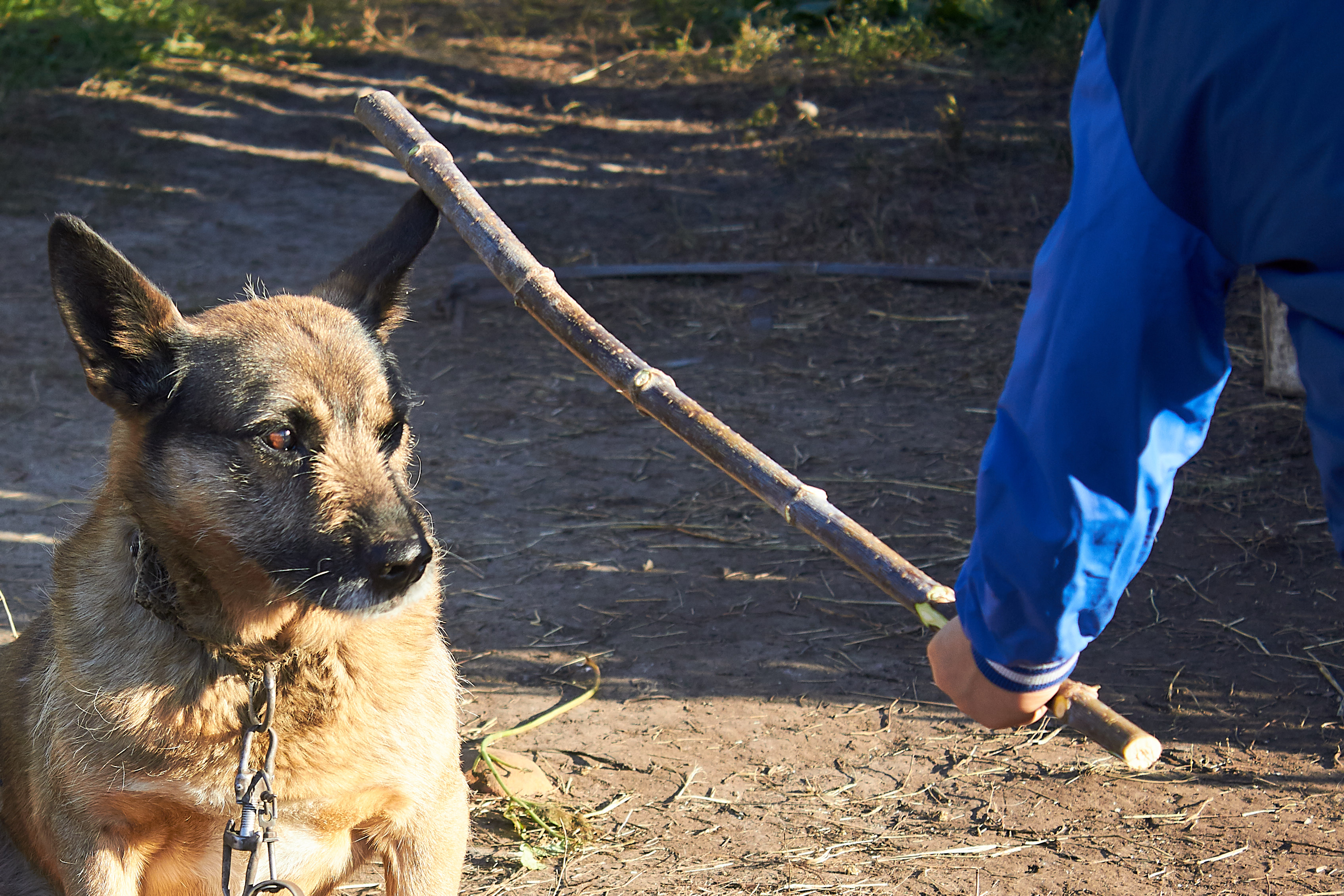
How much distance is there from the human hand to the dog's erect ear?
1831 mm

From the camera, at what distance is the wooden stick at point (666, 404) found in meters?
1.58

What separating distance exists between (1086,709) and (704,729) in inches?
88.2

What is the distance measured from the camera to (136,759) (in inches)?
89.6

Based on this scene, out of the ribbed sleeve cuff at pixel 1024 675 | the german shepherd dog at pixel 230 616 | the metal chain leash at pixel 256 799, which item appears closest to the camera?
the ribbed sleeve cuff at pixel 1024 675

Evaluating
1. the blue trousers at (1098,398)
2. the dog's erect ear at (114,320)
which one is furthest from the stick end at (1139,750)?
the dog's erect ear at (114,320)

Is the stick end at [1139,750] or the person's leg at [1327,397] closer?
the person's leg at [1327,397]

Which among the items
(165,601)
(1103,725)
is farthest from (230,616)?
(1103,725)

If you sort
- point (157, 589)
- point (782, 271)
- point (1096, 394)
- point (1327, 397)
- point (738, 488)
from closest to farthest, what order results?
point (1327, 397)
point (1096, 394)
point (157, 589)
point (738, 488)
point (782, 271)

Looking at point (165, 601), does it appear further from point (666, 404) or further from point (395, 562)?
point (666, 404)

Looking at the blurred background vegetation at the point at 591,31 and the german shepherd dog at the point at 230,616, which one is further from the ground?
the blurred background vegetation at the point at 591,31

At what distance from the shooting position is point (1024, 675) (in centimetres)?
140

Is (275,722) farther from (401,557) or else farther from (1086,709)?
(1086,709)

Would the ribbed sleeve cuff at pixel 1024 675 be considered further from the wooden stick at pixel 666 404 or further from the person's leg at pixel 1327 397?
the person's leg at pixel 1327 397

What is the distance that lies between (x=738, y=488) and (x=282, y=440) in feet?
10.4
